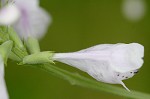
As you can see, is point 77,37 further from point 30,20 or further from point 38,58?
point 38,58

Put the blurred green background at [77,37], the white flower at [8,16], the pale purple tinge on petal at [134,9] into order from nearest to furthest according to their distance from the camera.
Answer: the white flower at [8,16] → the blurred green background at [77,37] → the pale purple tinge on petal at [134,9]

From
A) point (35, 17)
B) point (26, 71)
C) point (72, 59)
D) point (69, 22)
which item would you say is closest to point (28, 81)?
point (26, 71)

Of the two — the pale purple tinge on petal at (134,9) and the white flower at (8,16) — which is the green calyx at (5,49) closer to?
the white flower at (8,16)

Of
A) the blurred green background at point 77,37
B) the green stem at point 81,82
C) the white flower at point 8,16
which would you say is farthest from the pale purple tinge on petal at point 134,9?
the white flower at point 8,16

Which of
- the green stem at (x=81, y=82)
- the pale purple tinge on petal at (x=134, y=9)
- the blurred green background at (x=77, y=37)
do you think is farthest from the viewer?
the pale purple tinge on petal at (x=134, y=9)

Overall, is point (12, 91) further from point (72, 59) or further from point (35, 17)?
point (72, 59)

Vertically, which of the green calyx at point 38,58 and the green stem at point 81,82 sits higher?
the green calyx at point 38,58

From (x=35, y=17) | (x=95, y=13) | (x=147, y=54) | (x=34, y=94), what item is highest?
(x=35, y=17)
